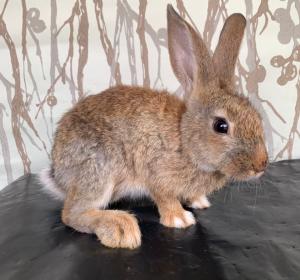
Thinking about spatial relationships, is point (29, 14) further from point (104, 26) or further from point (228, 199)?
point (228, 199)

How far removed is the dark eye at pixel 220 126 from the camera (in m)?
1.14

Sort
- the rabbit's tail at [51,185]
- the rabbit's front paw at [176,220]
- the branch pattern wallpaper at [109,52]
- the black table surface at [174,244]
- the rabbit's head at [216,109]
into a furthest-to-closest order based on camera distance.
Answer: the branch pattern wallpaper at [109,52] < the rabbit's tail at [51,185] < the rabbit's front paw at [176,220] < the rabbit's head at [216,109] < the black table surface at [174,244]

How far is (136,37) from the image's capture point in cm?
175

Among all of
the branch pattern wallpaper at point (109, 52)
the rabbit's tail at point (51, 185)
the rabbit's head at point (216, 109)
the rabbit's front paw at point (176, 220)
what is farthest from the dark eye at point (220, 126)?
the branch pattern wallpaper at point (109, 52)

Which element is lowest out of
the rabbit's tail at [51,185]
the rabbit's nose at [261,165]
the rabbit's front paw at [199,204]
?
the rabbit's front paw at [199,204]

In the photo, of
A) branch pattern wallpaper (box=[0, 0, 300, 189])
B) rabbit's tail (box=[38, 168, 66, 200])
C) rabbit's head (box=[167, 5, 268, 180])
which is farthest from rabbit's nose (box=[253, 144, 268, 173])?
branch pattern wallpaper (box=[0, 0, 300, 189])

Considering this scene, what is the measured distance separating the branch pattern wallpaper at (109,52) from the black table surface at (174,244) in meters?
0.47

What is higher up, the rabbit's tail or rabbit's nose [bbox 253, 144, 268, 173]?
rabbit's nose [bbox 253, 144, 268, 173]

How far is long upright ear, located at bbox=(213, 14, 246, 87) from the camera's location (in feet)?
3.93

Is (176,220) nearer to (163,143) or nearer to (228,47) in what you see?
(163,143)

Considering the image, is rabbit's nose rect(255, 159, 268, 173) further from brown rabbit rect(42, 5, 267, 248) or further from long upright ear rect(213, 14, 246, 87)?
long upright ear rect(213, 14, 246, 87)

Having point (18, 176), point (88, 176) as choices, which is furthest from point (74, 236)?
point (18, 176)

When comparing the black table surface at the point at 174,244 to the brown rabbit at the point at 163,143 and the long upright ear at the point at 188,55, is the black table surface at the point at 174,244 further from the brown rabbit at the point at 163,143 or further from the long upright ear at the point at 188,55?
the long upright ear at the point at 188,55

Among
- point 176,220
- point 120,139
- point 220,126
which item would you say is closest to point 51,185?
point 120,139
